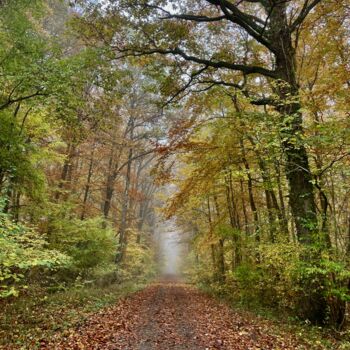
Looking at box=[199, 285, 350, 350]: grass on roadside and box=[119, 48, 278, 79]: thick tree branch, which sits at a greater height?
box=[119, 48, 278, 79]: thick tree branch

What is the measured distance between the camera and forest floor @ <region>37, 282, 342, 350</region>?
6.37 metres

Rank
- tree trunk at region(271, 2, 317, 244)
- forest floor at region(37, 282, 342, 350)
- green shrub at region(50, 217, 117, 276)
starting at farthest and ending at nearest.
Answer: green shrub at region(50, 217, 117, 276) → tree trunk at region(271, 2, 317, 244) → forest floor at region(37, 282, 342, 350)

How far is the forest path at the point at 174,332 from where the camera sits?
6395 millimetres

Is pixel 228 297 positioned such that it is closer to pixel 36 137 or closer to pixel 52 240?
pixel 52 240

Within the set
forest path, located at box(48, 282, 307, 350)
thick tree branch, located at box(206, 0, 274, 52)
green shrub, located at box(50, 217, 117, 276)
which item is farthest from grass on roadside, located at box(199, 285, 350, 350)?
thick tree branch, located at box(206, 0, 274, 52)

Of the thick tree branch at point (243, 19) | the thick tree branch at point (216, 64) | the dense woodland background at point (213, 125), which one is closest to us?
the dense woodland background at point (213, 125)

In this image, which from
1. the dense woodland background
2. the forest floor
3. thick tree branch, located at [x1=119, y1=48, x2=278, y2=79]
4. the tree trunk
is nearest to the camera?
the forest floor

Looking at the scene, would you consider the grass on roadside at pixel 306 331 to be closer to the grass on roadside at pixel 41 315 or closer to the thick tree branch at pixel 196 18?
the grass on roadside at pixel 41 315

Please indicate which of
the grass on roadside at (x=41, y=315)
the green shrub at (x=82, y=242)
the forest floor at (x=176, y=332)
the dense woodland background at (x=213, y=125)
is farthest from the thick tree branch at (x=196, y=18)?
the grass on roadside at (x=41, y=315)

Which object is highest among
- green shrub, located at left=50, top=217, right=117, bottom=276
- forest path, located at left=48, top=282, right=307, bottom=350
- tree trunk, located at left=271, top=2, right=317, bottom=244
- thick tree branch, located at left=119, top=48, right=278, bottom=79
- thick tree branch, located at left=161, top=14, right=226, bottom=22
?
thick tree branch, located at left=161, top=14, right=226, bottom=22

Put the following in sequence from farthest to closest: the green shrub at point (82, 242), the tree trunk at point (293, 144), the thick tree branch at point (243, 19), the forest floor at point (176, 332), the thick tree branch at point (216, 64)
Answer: the green shrub at point (82, 242)
the thick tree branch at point (216, 64)
the thick tree branch at point (243, 19)
the tree trunk at point (293, 144)
the forest floor at point (176, 332)

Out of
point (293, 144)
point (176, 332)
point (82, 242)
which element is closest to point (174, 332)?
point (176, 332)

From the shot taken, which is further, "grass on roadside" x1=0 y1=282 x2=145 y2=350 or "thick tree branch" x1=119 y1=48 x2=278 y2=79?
"thick tree branch" x1=119 y1=48 x2=278 y2=79

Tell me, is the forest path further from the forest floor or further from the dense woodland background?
the dense woodland background
